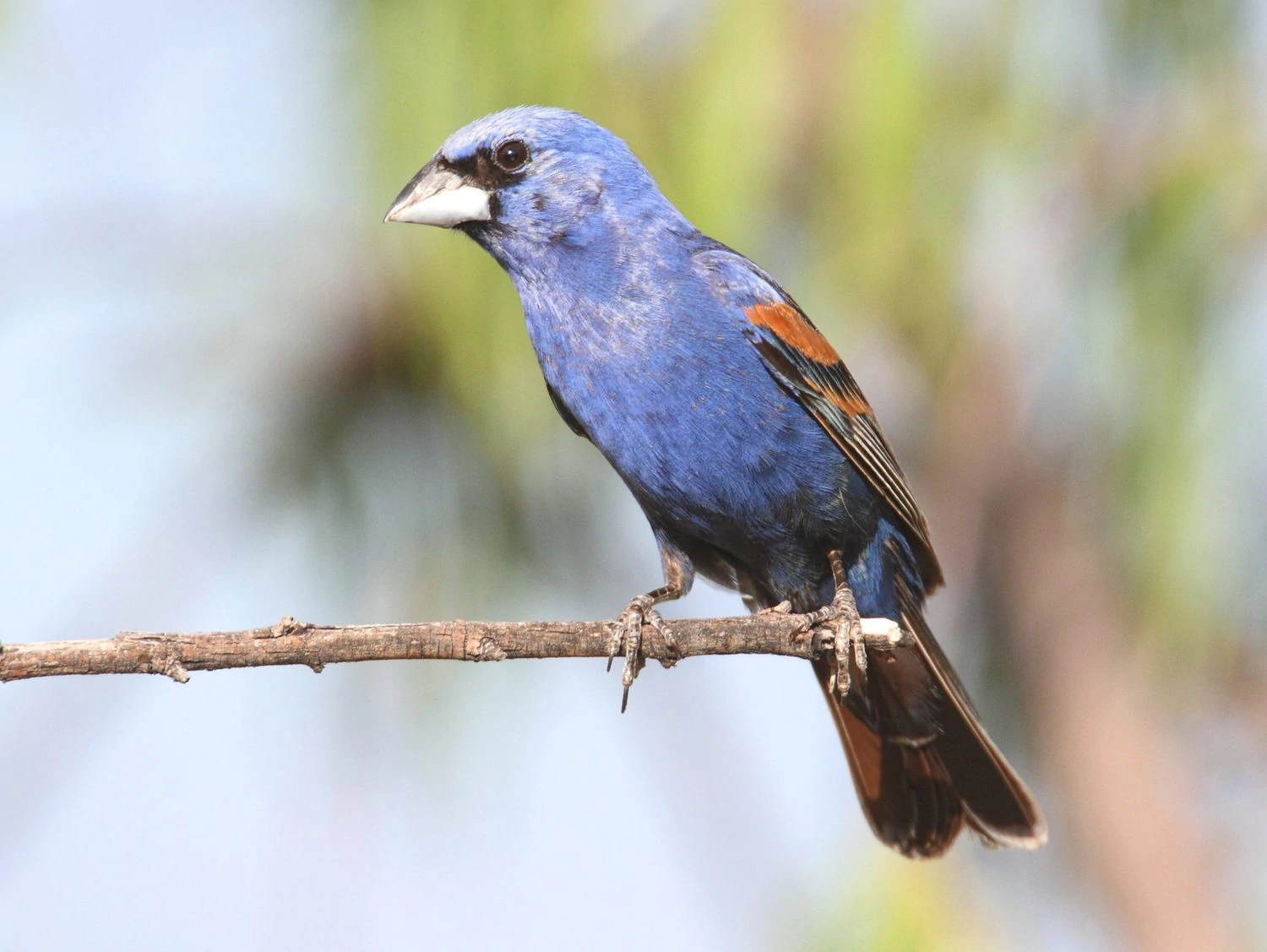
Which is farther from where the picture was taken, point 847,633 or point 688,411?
point 688,411

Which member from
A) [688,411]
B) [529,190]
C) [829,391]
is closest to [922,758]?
[829,391]

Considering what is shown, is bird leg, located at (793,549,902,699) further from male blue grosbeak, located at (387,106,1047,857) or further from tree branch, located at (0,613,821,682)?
tree branch, located at (0,613,821,682)

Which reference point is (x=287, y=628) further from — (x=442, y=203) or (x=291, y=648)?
(x=442, y=203)

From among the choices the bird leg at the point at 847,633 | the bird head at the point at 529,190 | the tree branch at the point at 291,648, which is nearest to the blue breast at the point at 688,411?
the bird head at the point at 529,190

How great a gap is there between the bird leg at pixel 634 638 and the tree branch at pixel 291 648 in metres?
0.37

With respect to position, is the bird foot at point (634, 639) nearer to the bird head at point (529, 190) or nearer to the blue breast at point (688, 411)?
the blue breast at point (688, 411)

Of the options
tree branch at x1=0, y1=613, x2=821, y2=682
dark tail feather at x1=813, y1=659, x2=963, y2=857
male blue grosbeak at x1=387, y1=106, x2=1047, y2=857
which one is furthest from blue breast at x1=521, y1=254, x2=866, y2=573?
tree branch at x1=0, y1=613, x2=821, y2=682

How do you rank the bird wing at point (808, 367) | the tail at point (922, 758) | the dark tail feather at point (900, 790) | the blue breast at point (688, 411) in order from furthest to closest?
the dark tail feather at point (900, 790) < the tail at point (922, 758) < the bird wing at point (808, 367) < the blue breast at point (688, 411)

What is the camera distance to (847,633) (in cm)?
399

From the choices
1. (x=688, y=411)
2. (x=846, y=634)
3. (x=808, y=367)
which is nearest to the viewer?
(x=846, y=634)

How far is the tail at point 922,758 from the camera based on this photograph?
4.71 meters

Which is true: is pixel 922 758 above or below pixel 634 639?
below

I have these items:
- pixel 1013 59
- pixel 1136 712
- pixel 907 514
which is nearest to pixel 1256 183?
pixel 1013 59

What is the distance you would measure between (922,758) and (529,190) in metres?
2.20
